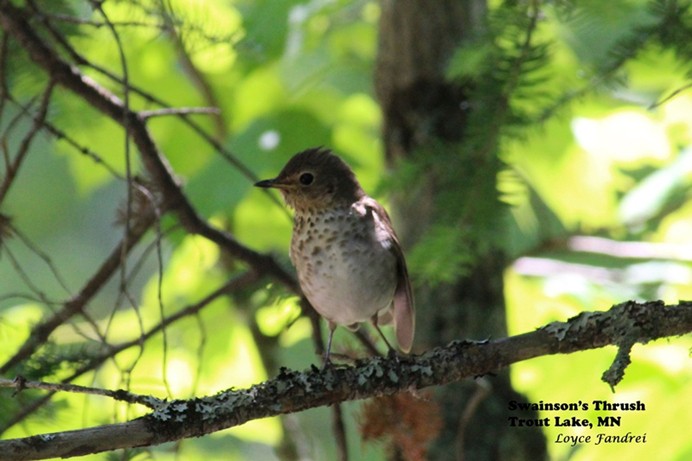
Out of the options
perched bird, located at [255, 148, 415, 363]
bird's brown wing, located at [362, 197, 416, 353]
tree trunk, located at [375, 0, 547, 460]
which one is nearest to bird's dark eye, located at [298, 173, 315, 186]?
perched bird, located at [255, 148, 415, 363]

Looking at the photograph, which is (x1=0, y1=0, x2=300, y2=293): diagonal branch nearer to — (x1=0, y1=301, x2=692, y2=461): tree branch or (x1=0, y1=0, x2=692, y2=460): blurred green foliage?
(x1=0, y1=0, x2=692, y2=460): blurred green foliage

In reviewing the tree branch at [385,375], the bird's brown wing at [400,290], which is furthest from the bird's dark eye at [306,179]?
the tree branch at [385,375]

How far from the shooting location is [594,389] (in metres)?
3.72

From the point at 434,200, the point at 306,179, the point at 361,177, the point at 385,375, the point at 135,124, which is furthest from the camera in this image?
the point at 361,177

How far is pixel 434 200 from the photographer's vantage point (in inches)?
149

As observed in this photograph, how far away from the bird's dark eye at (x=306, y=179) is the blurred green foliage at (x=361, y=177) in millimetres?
251

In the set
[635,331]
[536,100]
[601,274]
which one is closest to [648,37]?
[536,100]

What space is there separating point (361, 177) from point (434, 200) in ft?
2.39

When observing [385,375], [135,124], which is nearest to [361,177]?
[135,124]

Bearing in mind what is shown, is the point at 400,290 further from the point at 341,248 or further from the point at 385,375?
the point at 385,375

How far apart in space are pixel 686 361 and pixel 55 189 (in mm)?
6336

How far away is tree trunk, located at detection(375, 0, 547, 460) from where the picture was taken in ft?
12.4

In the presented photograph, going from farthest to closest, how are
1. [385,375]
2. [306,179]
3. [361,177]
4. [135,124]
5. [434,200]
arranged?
[361,177] → [434,200] → [306,179] → [135,124] → [385,375]

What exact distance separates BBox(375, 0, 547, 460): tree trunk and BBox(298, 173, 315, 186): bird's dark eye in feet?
2.35
